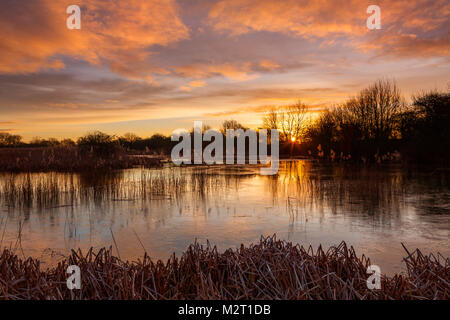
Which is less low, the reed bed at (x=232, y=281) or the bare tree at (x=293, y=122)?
the bare tree at (x=293, y=122)

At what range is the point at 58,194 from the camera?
9.11 m

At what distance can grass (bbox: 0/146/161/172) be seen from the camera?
1720 cm

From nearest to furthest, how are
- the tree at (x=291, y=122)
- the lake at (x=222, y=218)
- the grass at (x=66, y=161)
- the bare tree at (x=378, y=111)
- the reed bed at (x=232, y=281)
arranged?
the reed bed at (x=232, y=281) → the lake at (x=222, y=218) → the grass at (x=66, y=161) → the bare tree at (x=378, y=111) → the tree at (x=291, y=122)

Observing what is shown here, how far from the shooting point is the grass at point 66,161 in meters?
17.2

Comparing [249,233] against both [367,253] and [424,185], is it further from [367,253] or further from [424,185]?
[424,185]

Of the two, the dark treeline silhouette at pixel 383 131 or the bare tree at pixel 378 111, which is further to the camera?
the bare tree at pixel 378 111

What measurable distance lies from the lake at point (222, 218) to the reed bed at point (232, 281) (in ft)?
1.95

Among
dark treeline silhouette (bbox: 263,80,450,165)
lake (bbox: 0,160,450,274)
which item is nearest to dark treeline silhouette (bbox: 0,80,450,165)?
dark treeline silhouette (bbox: 263,80,450,165)

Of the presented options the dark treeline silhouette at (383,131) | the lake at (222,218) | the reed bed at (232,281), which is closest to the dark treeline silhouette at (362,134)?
the dark treeline silhouette at (383,131)

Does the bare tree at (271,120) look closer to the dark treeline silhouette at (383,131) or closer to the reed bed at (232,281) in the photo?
the dark treeline silhouette at (383,131)

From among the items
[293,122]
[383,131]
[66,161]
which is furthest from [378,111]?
[66,161]
